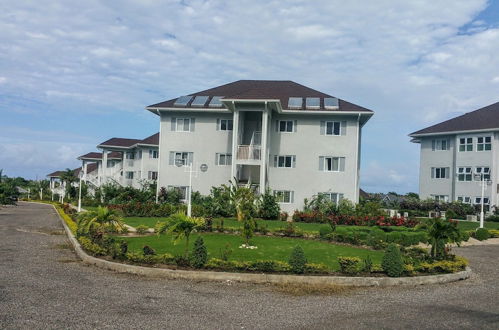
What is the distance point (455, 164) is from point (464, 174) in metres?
1.27

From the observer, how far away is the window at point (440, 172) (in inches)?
1661

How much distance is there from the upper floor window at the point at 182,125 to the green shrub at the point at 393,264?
25310 millimetres

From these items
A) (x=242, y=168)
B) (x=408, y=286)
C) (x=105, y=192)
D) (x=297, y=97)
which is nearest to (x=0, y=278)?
(x=408, y=286)

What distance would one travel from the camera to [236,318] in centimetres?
811

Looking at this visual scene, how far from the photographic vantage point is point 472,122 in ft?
135

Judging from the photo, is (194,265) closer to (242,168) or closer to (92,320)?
(92,320)

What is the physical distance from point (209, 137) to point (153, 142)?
1100cm

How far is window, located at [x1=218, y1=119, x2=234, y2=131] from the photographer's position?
35219 mm

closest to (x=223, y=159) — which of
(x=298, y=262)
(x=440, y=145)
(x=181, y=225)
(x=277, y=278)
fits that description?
(x=440, y=145)

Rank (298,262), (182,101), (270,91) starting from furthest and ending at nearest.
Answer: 1. (270,91)
2. (182,101)
3. (298,262)

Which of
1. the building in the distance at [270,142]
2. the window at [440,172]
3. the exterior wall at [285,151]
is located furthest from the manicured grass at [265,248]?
the window at [440,172]

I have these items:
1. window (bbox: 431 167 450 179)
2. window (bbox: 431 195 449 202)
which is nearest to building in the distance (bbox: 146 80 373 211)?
window (bbox: 431 195 449 202)

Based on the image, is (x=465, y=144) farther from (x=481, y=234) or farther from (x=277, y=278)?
(x=277, y=278)

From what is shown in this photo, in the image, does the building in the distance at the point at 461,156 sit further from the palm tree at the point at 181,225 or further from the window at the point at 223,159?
the palm tree at the point at 181,225
